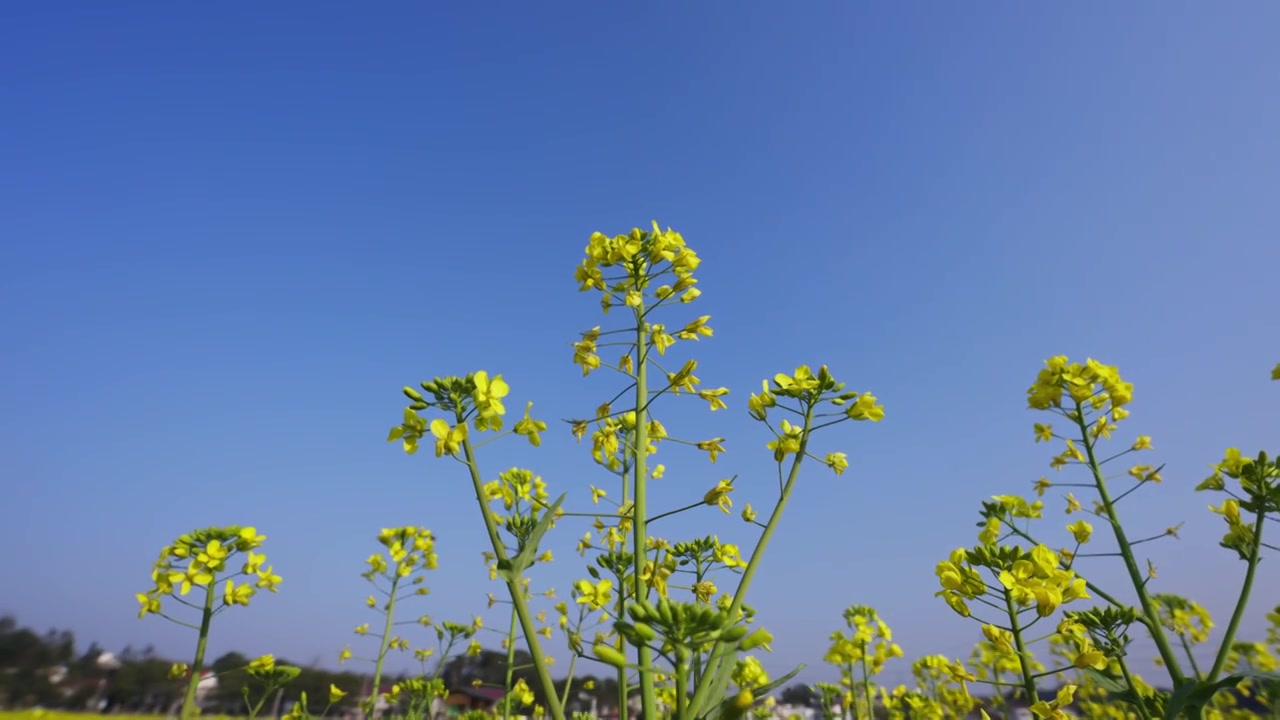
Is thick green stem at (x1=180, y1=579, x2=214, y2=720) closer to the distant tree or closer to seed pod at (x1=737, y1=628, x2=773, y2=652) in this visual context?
seed pod at (x1=737, y1=628, x2=773, y2=652)

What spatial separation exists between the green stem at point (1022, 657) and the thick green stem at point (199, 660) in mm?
3965

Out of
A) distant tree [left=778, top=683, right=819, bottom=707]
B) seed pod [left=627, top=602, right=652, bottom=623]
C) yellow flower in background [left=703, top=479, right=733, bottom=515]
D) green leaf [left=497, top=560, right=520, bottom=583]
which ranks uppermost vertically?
yellow flower in background [left=703, top=479, right=733, bottom=515]

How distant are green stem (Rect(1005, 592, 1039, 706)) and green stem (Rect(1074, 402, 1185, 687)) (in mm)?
666

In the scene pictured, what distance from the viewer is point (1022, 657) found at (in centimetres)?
235

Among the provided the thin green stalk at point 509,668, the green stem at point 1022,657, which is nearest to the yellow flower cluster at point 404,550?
the thin green stalk at point 509,668

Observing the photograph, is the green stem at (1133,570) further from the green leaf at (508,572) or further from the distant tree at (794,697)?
the distant tree at (794,697)

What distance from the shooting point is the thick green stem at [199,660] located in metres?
2.96

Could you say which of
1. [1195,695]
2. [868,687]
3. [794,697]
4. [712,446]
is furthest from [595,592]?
[794,697]

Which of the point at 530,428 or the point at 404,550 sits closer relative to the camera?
the point at 530,428

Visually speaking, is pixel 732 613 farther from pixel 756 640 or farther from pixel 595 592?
pixel 595 592

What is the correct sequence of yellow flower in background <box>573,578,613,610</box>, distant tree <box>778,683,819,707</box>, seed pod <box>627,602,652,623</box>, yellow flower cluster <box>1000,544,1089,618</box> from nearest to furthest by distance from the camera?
seed pod <box>627,602,652,623</box>
yellow flower cluster <box>1000,544,1089,618</box>
yellow flower in background <box>573,578,613,610</box>
distant tree <box>778,683,819,707</box>

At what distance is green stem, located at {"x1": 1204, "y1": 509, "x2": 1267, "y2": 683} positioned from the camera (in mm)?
2510

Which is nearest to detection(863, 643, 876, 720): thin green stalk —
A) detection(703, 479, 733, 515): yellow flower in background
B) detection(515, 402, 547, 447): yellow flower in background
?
detection(703, 479, 733, 515): yellow flower in background

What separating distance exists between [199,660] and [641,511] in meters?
3.03
